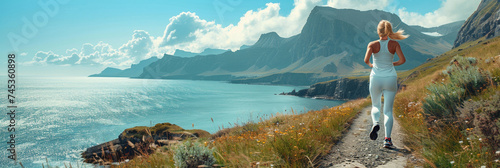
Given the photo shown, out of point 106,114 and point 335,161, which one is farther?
point 106,114

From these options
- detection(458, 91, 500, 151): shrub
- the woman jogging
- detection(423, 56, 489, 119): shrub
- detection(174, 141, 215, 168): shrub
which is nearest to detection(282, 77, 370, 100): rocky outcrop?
detection(423, 56, 489, 119): shrub

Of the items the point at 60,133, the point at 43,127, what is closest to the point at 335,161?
the point at 60,133

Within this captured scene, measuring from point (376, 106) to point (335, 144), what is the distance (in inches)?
57.1

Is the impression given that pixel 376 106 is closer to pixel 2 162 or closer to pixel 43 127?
pixel 2 162

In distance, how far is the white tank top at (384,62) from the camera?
571 centimetres

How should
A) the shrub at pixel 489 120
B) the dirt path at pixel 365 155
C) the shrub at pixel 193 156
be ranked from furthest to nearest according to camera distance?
the dirt path at pixel 365 155 → the shrub at pixel 193 156 → the shrub at pixel 489 120

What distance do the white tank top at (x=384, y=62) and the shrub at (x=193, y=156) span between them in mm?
4346

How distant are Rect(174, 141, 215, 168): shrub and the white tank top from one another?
4346 mm

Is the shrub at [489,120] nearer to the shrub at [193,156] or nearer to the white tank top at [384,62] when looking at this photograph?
the white tank top at [384,62]

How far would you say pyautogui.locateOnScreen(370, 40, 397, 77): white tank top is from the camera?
5.71m

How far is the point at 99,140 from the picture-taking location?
57750 mm

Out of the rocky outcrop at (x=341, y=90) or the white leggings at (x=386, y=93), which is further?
the rocky outcrop at (x=341, y=90)

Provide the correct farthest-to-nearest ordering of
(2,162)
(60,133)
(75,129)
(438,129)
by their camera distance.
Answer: (75,129), (60,133), (2,162), (438,129)

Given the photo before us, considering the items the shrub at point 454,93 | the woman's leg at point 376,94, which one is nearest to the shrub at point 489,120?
the shrub at point 454,93
